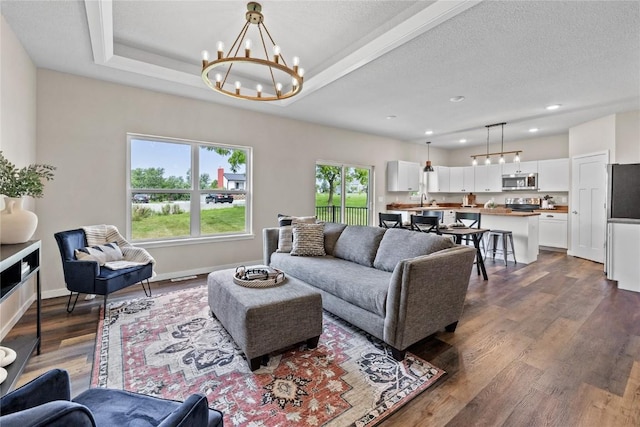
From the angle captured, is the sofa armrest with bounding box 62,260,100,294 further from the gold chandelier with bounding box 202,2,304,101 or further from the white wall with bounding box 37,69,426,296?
the gold chandelier with bounding box 202,2,304,101

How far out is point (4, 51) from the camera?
242cm

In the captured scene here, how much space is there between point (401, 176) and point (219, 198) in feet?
14.2

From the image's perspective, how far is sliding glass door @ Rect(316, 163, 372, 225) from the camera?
594 centimetres

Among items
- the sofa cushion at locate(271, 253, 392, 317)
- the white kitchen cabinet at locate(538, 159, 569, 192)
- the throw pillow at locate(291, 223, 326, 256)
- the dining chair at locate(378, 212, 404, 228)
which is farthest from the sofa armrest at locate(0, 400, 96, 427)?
the white kitchen cabinet at locate(538, 159, 569, 192)

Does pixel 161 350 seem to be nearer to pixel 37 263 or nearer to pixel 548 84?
pixel 37 263

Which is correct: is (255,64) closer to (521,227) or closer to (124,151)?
(124,151)

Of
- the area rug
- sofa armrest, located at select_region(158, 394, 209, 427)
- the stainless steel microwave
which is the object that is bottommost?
the area rug

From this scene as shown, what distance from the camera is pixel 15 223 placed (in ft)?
6.51

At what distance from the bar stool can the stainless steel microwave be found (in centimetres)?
216

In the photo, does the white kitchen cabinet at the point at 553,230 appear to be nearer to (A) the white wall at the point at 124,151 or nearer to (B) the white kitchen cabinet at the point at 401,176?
(B) the white kitchen cabinet at the point at 401,176

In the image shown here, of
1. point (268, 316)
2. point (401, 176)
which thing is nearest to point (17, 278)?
point (268, 316)

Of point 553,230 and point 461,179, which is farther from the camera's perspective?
point 461,179

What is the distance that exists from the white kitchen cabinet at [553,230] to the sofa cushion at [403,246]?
542cm

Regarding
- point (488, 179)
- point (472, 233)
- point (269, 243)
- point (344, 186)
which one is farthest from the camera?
point (488, 179)
